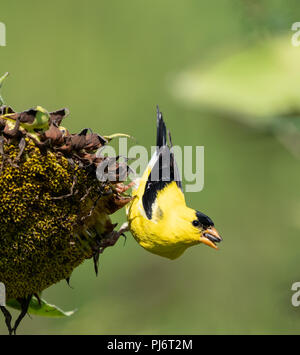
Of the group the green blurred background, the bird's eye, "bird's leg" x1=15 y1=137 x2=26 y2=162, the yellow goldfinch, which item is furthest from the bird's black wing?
"bird's leg" x1=15 y1=137 x2=26 y2=162

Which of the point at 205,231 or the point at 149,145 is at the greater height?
the point at 149,145

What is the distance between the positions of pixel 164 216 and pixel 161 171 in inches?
9.7

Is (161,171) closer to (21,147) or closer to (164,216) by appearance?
(164,216)

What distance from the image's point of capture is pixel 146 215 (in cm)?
298

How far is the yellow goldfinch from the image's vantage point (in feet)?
9.60

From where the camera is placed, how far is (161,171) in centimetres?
319

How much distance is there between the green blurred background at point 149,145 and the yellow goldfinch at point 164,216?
0.77 m

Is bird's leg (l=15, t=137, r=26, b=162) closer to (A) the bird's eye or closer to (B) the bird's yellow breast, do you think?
(B) the bird's yellow breast

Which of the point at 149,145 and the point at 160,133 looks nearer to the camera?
the point at 160,133

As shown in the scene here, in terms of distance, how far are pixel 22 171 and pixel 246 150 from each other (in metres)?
3.81

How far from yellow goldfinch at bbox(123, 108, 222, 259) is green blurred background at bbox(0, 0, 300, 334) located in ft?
2.52

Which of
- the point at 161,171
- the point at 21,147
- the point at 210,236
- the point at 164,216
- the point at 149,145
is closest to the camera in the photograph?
the point at 21,147

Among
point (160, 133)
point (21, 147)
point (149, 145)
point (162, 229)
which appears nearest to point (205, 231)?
point (162, 229)

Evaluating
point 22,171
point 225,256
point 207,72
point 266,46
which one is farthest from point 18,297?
point 225,256
